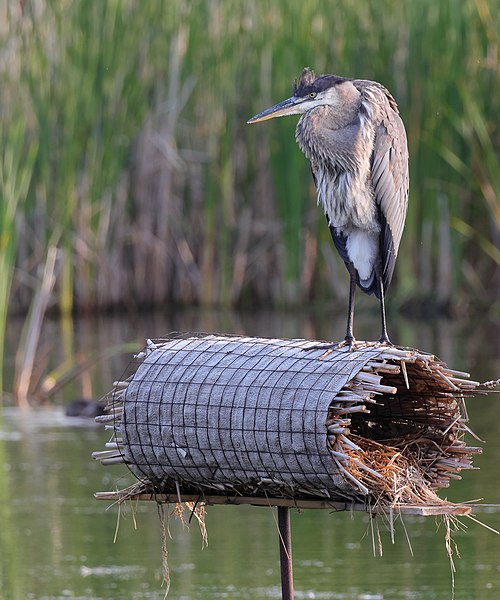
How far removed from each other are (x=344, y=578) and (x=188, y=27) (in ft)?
36.6

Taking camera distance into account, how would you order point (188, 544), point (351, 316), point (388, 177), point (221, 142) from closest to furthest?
point (351, 316)
point (388, 177)
point (188, 544)
point (221, 142)

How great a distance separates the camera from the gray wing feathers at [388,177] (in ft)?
20.3

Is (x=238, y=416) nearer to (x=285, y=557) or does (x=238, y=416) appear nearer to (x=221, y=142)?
(x=285, y=557)

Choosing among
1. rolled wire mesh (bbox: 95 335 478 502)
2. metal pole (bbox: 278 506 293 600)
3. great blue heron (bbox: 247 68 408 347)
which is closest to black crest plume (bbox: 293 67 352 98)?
great blue heron (bbox: 247 68 408 347)

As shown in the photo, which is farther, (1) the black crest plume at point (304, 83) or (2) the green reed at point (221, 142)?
(2) the green reed at point (221, 142)

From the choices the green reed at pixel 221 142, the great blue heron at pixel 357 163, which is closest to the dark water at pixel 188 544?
the great blue heron at pixel 357 163

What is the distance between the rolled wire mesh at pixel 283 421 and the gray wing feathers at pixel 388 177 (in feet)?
2.71

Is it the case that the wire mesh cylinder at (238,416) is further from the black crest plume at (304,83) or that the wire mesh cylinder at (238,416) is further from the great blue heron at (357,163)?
the black crest plume at (304,83)

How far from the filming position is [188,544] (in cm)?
763

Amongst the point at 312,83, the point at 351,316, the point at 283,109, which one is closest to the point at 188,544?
the point at 351,316

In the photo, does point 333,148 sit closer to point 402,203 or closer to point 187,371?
point 402,203

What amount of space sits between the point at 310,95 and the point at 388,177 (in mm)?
504

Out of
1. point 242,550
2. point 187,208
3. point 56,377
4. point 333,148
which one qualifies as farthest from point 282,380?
point 187,208

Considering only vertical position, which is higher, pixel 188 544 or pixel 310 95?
pixel 310 95
